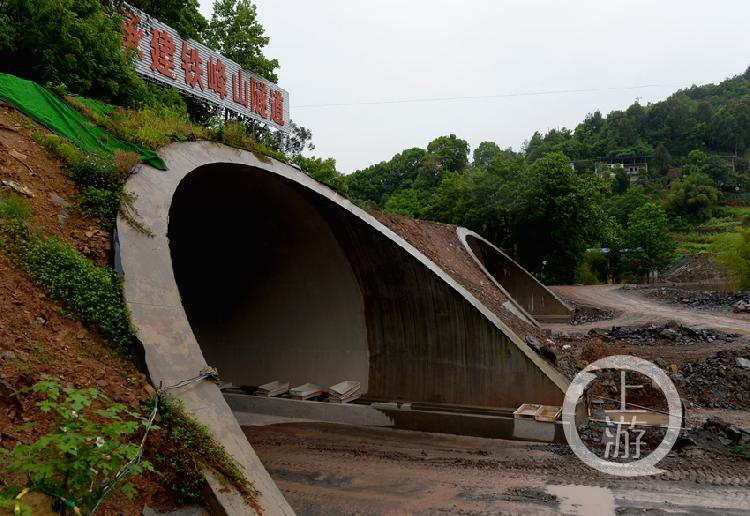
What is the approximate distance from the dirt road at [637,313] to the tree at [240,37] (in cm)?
1611

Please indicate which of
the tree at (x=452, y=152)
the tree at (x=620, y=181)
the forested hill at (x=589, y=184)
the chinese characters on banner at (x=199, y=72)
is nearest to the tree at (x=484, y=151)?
the forested hill at (x=589, y=184)

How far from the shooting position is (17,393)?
372 cm

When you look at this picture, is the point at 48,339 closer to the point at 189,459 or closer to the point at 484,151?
the point at 189,459

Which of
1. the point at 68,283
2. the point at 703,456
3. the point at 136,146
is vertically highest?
the point at 136,146

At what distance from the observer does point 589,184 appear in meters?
30.6

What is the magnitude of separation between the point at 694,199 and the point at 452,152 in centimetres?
2695

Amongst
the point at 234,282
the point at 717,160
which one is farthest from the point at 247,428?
the point at 717,160

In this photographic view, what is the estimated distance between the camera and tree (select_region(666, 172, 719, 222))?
5825cm

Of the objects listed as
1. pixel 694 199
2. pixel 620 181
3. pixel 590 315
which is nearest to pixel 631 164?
pixel 620 181

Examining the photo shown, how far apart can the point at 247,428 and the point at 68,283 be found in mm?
6182

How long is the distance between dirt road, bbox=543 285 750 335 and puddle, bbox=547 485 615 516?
43.6 feet

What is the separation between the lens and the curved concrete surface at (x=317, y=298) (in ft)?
32.8

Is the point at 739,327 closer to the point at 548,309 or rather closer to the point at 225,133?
the point at 548,309

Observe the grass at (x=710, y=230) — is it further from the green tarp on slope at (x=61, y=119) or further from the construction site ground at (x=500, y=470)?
the green tarp on slope at (x=61, y=119)
